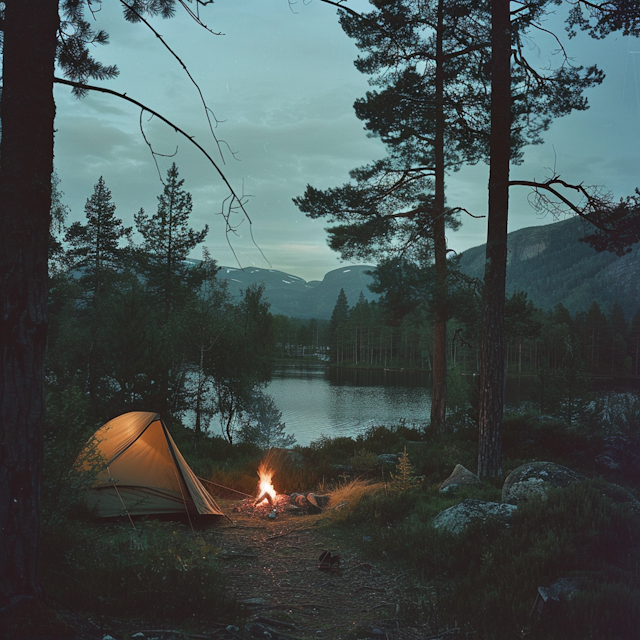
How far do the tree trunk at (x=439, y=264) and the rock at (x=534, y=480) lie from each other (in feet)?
25.0

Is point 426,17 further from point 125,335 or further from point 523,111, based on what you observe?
point 125,335

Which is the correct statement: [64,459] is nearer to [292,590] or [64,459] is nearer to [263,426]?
[292,590]

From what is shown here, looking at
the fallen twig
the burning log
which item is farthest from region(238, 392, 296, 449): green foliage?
the fallen twig

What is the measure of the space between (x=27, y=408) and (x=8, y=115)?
84.3 inches

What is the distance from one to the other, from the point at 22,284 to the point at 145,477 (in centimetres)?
553

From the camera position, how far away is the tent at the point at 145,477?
7797mm

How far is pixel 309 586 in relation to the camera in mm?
5535

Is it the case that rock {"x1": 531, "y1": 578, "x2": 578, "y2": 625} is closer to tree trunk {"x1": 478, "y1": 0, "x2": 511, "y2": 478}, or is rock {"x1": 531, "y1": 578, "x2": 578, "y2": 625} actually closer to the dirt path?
the dirt path

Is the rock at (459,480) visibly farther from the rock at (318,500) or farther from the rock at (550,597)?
the rock at (550,597)

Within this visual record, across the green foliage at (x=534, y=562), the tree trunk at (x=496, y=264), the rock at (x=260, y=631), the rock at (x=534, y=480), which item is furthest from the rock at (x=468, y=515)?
the rock at (x=260, y=631)

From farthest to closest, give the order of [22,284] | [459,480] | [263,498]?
[263,498] → [459,480] → [22,284]

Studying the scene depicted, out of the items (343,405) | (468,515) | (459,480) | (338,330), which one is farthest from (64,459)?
(338,330)

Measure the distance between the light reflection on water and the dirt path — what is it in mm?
15238

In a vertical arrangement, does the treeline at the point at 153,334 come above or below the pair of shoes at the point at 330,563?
above
